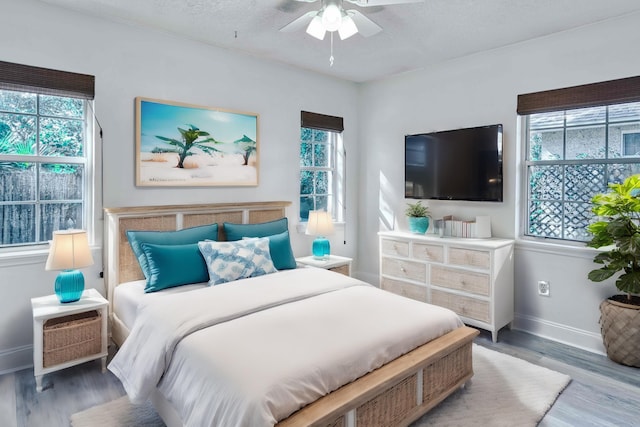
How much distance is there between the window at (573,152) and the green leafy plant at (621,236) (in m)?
0.37

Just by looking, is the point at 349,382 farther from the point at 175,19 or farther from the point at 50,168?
the point at 175,19

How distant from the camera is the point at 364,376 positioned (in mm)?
1896

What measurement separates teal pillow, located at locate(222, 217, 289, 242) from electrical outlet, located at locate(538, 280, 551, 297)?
2.42m

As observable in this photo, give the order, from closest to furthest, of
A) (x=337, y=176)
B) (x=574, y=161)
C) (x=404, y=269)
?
(x=574, y=161)
(x=404, y=269)
(x=337, y=176)

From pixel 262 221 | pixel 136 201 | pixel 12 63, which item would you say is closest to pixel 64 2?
pixel 12 63

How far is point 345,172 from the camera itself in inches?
193

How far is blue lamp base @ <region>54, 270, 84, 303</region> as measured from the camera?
2.66m

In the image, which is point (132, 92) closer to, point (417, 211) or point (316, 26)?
point (316, 26)

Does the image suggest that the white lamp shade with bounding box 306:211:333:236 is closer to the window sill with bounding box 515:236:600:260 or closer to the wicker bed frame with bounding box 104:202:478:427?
the wicker bed frame with bounding box 104:202:478:427

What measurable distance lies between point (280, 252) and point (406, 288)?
1.45 meters

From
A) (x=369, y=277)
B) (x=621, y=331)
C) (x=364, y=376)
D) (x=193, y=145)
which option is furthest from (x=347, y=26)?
(x=369, y=277)

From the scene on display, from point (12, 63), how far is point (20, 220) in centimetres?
110

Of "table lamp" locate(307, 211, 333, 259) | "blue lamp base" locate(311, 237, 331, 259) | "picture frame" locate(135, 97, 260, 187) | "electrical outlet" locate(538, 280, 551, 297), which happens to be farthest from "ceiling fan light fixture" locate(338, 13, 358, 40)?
"electrical outlet" locate(538, 280, 551, 297)

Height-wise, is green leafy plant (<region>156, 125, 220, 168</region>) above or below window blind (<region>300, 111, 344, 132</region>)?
below
